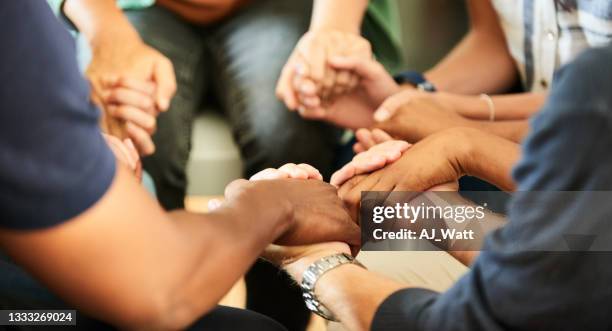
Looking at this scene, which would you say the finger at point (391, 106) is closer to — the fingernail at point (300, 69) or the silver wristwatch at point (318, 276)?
the fingernail at point (300, 69)

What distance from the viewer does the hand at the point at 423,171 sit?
2.51 ft

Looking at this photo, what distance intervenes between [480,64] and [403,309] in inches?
23.5

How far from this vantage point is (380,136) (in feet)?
3.00

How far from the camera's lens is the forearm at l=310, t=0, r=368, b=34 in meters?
1.01

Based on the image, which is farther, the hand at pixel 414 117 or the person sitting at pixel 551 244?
the hand at pixel 414 117

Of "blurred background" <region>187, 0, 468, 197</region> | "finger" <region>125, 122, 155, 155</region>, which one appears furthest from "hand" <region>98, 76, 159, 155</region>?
"blurred background" <region>187, 0, 468, 197</region>

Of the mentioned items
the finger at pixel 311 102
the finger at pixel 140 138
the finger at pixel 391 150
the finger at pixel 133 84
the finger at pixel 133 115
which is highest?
the finger at pixel 391 150

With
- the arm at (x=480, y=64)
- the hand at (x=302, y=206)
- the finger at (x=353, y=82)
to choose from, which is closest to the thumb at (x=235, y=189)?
the hand at (x=302, y=206)

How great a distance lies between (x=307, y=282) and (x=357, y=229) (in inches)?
3.0

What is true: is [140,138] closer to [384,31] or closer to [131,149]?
[131,149]

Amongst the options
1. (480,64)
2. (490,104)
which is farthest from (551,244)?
(480,64)

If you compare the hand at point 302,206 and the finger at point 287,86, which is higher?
the hand at point 302,206

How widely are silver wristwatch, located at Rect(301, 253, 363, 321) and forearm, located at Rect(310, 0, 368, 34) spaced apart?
16.2 inches

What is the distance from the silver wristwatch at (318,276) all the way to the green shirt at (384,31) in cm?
54
